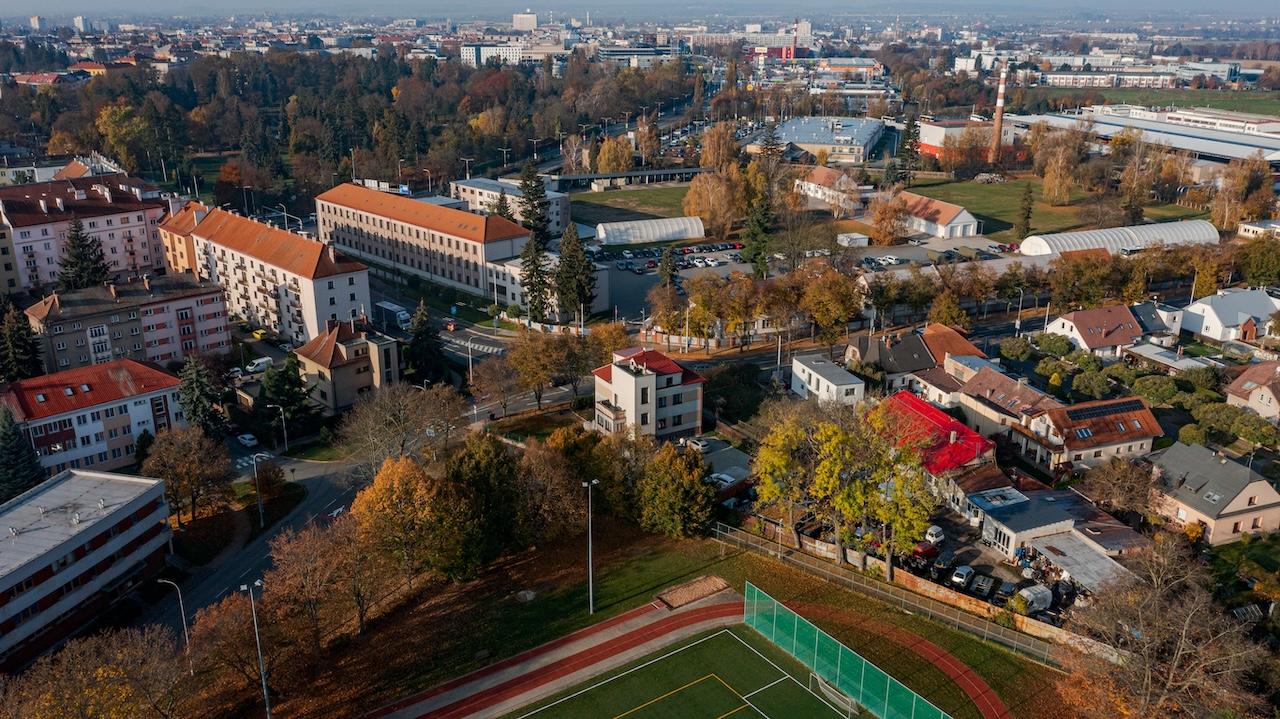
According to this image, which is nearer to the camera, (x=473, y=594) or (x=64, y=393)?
(x=473, y=594)

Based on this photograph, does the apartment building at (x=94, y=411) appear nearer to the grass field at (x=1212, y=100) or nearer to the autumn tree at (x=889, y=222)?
the autumn tree at (x=889, y=222)

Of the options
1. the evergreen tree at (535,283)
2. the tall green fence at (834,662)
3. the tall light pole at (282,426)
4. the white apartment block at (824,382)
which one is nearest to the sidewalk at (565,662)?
the tall green fence at (834,662)

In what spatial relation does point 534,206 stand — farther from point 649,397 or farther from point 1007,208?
point 1007,208

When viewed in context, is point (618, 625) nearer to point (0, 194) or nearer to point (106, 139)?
point (0, 194)

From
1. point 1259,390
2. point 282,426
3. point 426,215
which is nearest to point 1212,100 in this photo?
point 1259,390

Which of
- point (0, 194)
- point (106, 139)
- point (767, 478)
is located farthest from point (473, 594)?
point (106, 139)

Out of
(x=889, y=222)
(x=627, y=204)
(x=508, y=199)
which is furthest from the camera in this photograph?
(x=627, y=204)

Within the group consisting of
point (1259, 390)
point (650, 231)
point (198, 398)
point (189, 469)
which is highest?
point (198, 398)
